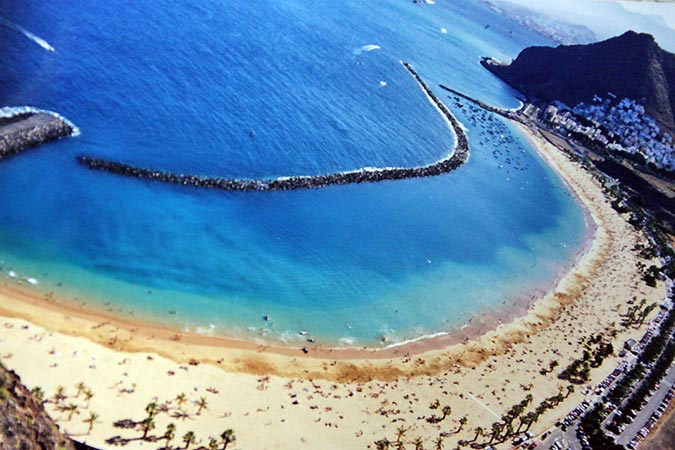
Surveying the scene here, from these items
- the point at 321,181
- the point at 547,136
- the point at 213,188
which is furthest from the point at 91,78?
the point at 547,136

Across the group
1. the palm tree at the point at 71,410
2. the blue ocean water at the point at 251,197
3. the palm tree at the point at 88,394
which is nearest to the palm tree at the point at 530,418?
the blue ocean water at the point at 251,197

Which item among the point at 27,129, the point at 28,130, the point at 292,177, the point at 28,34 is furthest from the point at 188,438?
the point at 28,34

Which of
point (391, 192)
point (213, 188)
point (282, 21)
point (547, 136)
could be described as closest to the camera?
point (213, 188)

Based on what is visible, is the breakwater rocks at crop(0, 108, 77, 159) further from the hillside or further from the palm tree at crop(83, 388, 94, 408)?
the hillside

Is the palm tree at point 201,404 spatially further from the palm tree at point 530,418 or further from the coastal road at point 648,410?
the coastal road at point 648,410

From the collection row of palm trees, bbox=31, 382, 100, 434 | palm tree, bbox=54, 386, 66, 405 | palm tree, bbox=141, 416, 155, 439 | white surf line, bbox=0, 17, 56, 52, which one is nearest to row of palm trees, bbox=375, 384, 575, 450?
palm tree, bbox=141, 416, 155, 439

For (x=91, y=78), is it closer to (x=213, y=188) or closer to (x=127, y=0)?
(x=213, y=188)
